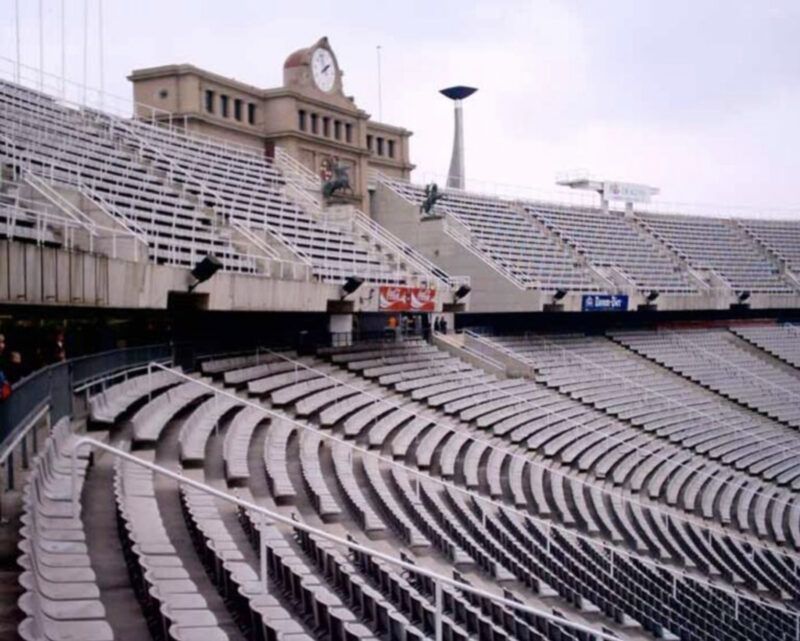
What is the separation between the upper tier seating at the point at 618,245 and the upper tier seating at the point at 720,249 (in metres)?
1.27

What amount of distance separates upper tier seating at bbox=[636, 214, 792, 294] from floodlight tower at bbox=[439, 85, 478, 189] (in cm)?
823

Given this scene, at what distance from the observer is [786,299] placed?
129 ft

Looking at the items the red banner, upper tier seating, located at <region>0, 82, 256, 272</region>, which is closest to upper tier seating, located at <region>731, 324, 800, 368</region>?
the red banner

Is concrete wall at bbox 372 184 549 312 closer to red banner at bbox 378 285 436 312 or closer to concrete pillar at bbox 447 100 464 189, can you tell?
red banner at bbox 378 285 436 312

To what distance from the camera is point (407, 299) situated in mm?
22312

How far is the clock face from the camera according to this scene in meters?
30.3

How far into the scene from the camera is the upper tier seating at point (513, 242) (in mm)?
32250

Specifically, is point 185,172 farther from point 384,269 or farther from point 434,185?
point 434,185

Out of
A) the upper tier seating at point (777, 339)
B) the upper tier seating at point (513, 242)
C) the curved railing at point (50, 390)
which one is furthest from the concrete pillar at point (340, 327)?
the upper tier seating at point (777, 339)

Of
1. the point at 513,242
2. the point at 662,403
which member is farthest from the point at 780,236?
the point at 662,403

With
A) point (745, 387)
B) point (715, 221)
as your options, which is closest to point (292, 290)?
point (745, 387)

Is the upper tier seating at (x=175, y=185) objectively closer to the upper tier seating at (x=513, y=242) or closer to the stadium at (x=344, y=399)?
the stadium at (x=344, y=399)

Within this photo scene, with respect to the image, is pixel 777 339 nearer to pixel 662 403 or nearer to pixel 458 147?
pixel 662 403

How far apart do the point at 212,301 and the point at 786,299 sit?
3001 centimetres
